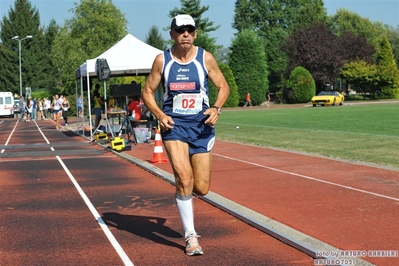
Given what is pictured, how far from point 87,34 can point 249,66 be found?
20560 millimetres

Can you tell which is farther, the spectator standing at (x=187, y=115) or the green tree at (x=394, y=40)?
the green tree at (x=394, y=40)

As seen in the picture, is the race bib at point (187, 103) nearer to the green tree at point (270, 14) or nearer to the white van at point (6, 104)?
the white van at point (6, 104)

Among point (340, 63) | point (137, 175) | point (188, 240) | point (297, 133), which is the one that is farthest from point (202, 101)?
point (340, 63)

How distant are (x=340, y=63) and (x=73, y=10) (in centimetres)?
3343

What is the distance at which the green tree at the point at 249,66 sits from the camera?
72.7 m

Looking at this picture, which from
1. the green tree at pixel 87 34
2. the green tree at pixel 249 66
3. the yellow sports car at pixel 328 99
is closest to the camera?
the yellow sports car at pixel 328 99

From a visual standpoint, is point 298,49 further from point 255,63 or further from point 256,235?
point 256,235

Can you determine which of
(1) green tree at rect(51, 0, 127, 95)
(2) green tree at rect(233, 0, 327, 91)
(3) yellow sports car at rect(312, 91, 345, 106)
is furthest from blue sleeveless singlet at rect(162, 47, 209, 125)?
(2) green tree at rect(233, 0, 327, 91)

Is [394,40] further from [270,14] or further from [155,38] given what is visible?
[155,38]

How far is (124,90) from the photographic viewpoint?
72.3ft

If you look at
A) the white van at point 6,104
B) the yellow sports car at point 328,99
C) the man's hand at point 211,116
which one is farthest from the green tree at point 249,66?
the man's hand at point 211,116

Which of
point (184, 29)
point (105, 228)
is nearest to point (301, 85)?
point (105, 228)

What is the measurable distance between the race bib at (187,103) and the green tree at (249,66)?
66.6 meters

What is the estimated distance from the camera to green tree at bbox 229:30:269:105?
72.7m
